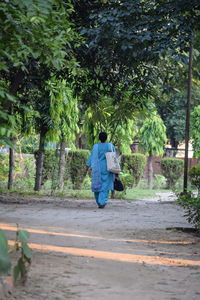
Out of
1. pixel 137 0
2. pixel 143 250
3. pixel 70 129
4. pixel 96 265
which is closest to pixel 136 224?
pixel 143 250

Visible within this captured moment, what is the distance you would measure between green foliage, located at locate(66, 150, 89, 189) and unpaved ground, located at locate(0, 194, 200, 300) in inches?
534

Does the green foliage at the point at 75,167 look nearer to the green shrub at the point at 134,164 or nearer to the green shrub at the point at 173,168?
the green shrub at the point at 134,164

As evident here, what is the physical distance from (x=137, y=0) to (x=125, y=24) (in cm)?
54

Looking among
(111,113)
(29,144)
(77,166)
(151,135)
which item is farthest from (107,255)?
(151,135)

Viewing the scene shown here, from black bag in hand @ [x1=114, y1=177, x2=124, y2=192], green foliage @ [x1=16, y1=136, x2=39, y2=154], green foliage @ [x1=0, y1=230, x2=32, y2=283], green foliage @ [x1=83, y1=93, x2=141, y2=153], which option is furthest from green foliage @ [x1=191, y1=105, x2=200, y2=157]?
green foliage @ [x1=0, y1=230, x2=32, y2=283]

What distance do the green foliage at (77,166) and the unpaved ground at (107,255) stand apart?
13564mm

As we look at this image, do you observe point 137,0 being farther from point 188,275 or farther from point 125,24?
point 188,275

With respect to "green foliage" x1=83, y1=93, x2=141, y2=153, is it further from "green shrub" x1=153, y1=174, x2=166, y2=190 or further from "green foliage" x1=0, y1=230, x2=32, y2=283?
"green shrub" x1=153, y1=174, x2=166, y2=190

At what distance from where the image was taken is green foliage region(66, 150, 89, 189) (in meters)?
27.1

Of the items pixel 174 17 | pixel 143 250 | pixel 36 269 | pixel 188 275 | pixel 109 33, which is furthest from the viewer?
pixel 109 33

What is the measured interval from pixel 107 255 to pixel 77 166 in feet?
65.2

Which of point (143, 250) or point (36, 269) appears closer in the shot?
point (36, 269)

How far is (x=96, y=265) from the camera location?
689 cm

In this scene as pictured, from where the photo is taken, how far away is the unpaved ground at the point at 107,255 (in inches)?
225
